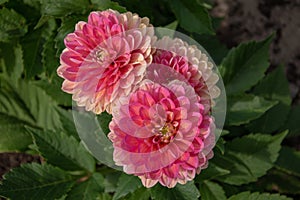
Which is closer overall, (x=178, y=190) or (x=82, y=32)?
(x=82, y=32)

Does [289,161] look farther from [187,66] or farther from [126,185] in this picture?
[187,66]

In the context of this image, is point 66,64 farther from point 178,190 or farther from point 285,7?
point 285,7

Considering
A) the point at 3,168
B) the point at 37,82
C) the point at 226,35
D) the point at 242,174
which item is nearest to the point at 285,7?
the point at 226,35

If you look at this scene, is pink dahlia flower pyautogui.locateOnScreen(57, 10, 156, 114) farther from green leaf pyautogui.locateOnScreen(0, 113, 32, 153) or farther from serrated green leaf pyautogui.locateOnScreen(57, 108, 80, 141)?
green leaf pyautogui.locateOnScreen(0, 113, 32, 153)

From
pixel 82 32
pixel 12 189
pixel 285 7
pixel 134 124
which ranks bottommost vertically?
pixel 12 189

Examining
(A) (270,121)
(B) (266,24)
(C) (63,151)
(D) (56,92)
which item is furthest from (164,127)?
(B) (266,24)

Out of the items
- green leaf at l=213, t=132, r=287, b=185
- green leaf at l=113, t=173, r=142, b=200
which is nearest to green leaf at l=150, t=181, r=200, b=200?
green leaf at l=113, t=173, r=142, b=200
